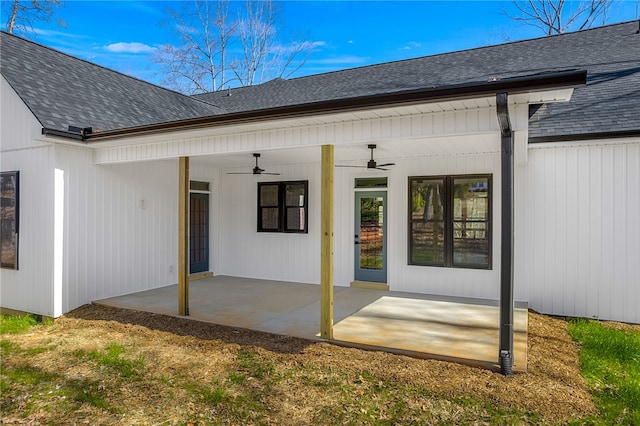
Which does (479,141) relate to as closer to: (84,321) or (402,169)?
(402,169)

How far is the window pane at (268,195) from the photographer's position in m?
9.27

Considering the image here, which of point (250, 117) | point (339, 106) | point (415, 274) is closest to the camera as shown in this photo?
point (339, 106)

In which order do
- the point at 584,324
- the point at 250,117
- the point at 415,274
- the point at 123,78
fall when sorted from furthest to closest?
the point at 123,78 → the point at 415,274 → the point at 584,324 → the point at 250,117

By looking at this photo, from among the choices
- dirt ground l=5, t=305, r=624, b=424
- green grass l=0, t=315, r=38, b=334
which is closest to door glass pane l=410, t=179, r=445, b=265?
dirt ground l=5, t=305, r=624, b=424

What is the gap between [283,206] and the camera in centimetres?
916

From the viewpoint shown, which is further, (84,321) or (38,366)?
(84,321)

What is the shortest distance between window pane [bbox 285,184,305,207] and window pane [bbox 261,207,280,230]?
0.35 m

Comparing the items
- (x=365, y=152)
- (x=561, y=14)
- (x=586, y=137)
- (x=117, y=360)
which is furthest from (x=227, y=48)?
(x=117, y=360)

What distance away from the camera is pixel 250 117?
16.0ft

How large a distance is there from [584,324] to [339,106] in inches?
175

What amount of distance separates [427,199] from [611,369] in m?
4.02

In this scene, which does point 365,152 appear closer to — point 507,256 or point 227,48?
point 507,256

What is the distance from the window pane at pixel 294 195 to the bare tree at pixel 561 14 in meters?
14.6

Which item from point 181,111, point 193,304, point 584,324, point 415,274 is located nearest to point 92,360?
point 193,304
